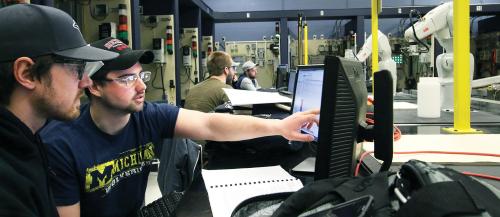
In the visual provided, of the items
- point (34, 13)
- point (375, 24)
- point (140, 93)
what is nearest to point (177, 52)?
point (375, 24)

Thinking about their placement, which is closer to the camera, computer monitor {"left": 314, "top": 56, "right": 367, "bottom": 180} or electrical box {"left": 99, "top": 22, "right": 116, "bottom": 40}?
computer monitor {"left": 314, "top": 56, "right": 367, "bottom": 180}

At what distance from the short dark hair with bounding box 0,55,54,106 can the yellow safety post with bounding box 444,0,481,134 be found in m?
1.70

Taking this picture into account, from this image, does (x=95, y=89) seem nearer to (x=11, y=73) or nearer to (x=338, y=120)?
(x=11, y=73)

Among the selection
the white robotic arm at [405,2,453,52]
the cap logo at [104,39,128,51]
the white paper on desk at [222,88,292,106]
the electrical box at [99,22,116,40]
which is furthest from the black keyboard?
the electrical box at [99,22,116,40]

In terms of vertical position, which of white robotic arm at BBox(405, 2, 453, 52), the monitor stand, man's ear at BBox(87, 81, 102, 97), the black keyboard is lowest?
the black keyboard

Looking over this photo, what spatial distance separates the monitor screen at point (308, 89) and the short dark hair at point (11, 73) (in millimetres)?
847

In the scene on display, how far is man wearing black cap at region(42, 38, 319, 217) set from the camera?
127 cm

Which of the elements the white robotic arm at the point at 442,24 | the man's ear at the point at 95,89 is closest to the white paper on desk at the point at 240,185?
the man's ear at the point at 95,89

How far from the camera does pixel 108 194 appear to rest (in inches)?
53.3

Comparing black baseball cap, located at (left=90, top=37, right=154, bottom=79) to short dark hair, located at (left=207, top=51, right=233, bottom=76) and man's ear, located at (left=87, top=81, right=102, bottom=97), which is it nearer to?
man's ear, located at (left=87, top=81, right=102, bottom=97)

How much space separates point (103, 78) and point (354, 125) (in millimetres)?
896

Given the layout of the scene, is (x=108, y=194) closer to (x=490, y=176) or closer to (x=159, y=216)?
(x=159, y=216)

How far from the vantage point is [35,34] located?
895 mm

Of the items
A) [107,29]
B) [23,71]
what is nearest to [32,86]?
[23,71]
